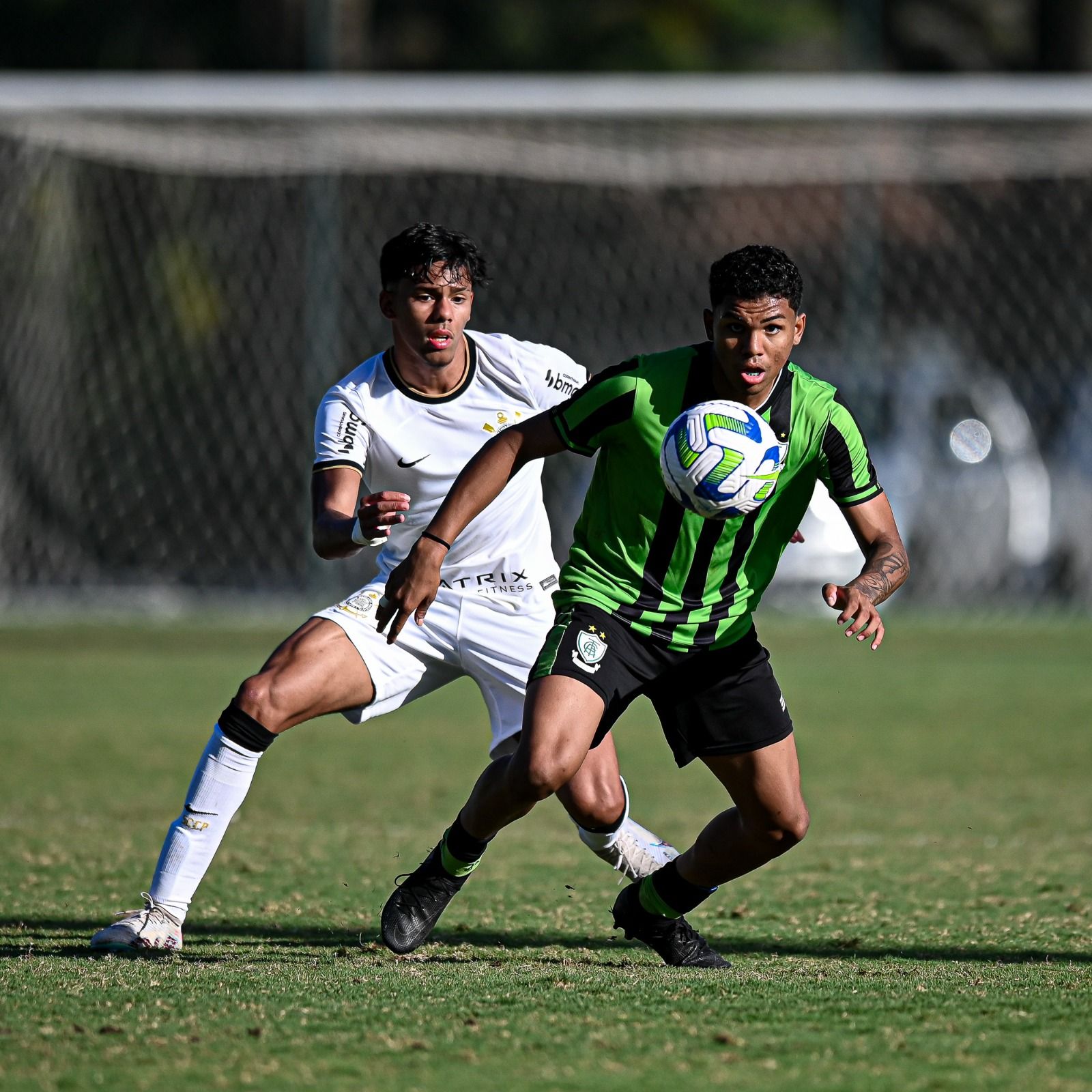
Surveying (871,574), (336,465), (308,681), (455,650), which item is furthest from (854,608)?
(336,465)

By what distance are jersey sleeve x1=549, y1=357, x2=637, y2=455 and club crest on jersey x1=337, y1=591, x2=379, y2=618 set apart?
46.8 inches

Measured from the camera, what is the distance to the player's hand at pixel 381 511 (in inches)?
213

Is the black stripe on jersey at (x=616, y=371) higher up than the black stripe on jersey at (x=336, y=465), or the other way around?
the black stripe on jersey at (x=616, y=371)

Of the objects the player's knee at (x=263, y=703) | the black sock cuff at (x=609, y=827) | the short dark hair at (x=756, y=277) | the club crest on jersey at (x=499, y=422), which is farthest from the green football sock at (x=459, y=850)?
the short dark hair at (x=756, y=277)

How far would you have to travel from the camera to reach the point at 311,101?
46.8ft

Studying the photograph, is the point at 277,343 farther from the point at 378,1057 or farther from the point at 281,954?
the point at 378,1057

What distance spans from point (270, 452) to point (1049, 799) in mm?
10419

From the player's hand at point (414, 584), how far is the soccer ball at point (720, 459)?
0.70 meters

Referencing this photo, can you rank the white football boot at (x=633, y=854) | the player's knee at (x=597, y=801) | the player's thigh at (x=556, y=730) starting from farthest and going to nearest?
the white football boot at (x=633, y=854), the player's knee at (x=597, y=801), the player's thigh at (x=556, y=730)

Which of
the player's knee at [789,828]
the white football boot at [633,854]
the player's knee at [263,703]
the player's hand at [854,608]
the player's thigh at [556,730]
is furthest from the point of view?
the white football boot at [633,854]

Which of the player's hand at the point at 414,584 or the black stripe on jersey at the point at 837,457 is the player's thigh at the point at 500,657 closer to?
the player's hand at the point at 414,584

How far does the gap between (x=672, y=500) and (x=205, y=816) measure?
1861mm

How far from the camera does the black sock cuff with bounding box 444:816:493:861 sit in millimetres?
5594

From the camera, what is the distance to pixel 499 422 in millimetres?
6441
